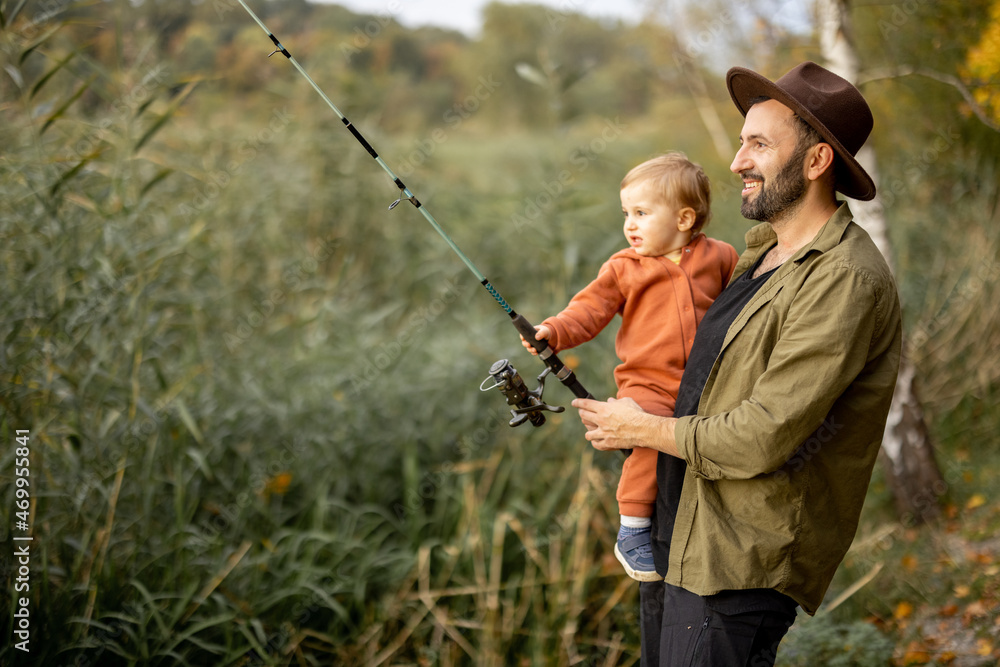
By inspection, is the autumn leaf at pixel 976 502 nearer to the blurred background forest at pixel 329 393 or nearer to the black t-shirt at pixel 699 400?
the blurred background forest at pixel 329 393

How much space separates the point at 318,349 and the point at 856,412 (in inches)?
134

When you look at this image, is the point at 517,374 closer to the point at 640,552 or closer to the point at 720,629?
the point at 640,552

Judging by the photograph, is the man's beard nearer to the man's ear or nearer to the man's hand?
the man's ear

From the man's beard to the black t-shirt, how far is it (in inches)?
6.1

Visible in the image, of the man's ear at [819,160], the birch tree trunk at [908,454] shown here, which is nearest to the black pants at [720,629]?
the man's ear at [819,160]

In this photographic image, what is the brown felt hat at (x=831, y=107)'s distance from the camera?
Answer: 5.98 ft

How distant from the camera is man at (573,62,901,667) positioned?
1695 millimetres

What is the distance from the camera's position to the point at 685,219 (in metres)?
2.12

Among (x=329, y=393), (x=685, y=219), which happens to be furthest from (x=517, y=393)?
(x=329, y=393)

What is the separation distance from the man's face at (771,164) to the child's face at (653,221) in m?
0.21

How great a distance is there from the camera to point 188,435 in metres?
4.01

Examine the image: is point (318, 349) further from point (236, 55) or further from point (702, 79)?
point (702, 79)

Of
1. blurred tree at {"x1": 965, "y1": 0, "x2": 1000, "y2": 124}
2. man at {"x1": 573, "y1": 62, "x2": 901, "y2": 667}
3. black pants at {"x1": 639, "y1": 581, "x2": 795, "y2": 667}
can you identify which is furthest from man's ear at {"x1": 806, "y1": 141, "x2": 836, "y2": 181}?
blurred tree at {"x1": 965, "y1": 0, "x2": 1000, "y2": 124}

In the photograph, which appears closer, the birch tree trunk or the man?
the man
